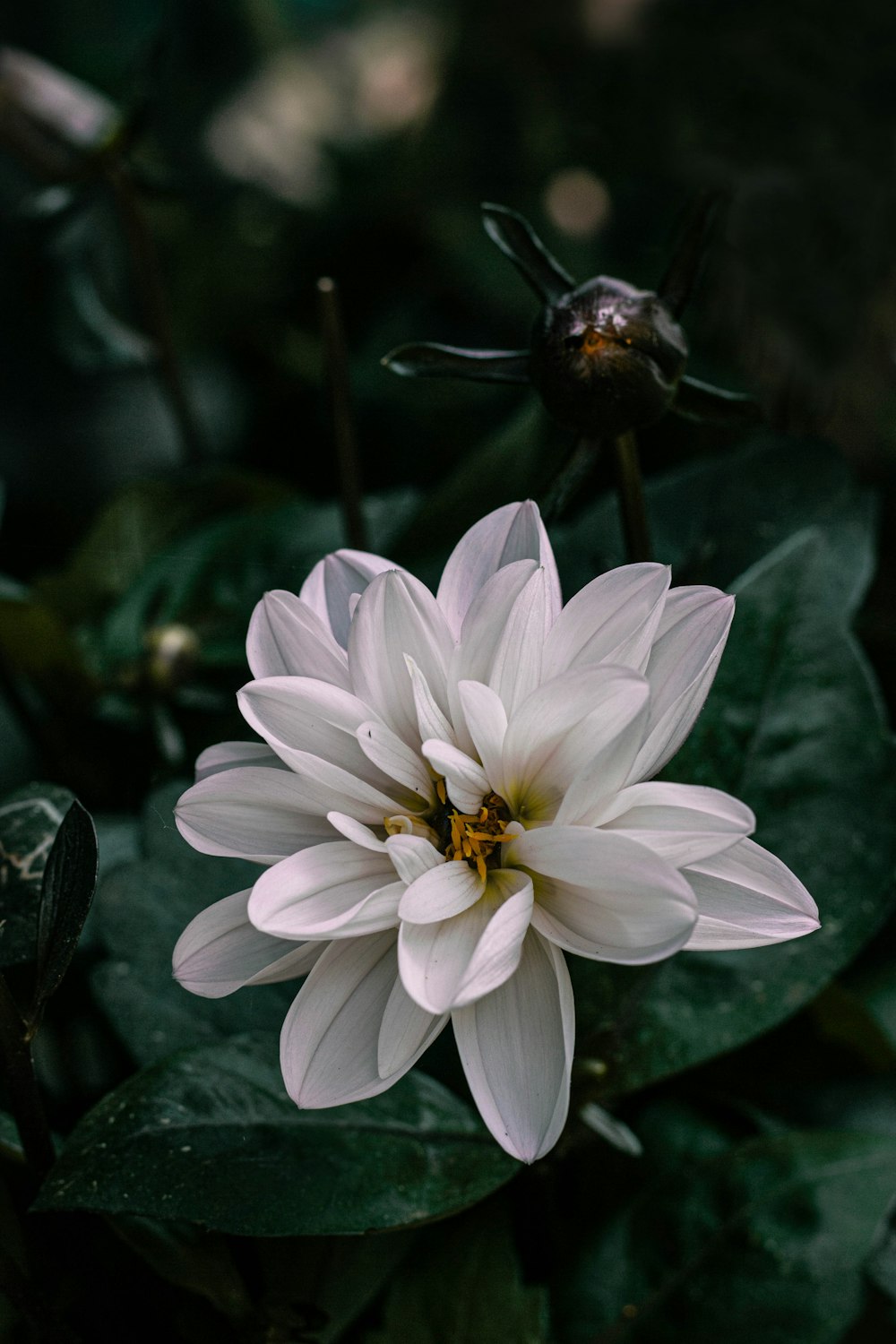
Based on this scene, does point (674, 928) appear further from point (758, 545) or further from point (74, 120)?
point (74, 120)

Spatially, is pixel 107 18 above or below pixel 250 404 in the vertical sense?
above

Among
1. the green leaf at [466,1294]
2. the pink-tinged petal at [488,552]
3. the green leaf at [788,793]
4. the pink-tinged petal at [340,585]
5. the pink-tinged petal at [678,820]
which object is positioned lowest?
the green leaf at [466,1294]

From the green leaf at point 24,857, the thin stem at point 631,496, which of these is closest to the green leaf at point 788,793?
the thin stem at point 631,496

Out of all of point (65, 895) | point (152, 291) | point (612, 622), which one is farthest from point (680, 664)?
point (152, 291)

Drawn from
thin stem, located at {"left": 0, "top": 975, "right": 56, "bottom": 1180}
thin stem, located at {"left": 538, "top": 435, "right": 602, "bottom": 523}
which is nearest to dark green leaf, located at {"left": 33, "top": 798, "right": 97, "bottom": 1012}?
thin stem, located at {"left": 0, "top": 975, "right": 56, "bottom": 1180}

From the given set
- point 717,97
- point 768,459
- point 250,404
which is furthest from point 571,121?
point 768,459

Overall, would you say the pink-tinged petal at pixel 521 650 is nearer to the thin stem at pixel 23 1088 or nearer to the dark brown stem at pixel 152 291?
the thin stem at pixel 23 1088
